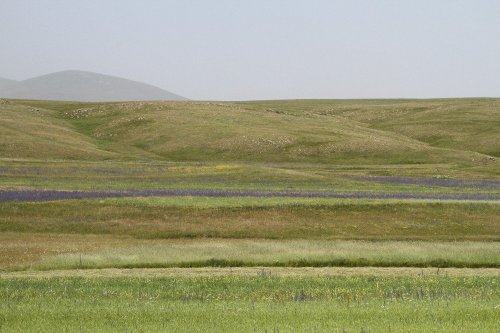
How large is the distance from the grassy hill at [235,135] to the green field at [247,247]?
129 cm

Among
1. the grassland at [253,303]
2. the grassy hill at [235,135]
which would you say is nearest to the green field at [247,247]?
the grassland at [253,303]

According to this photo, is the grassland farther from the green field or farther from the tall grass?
the tall grass

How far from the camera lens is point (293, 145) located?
4109 inches

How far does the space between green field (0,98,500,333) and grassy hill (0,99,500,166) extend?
129 cm

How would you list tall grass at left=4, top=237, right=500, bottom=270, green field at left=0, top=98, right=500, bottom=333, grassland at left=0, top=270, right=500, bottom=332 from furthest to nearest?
tall grass at left=4, top=237, right=500, bottom=270
green field at left=0, top=98, right=500, bottom=333
grassland at left=0, top=270, right=500, bottom=332

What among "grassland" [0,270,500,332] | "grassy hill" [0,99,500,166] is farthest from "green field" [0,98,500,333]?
"grassy hill" [0,99,500,166]

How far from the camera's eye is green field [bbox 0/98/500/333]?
1719 cm

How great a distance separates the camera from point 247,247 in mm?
32344

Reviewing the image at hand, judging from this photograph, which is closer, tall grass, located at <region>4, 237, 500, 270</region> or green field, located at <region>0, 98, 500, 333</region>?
green field, located at <region>0, 98, 500, 333</region>

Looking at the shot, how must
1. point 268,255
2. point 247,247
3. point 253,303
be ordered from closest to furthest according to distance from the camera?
point 253,303, point 268,255, point 247,247

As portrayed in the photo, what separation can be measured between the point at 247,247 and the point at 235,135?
248 ft

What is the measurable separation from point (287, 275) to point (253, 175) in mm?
41049

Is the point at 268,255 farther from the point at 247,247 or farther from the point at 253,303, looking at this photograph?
the point at 253,303

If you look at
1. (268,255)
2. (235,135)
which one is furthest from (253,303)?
(235,135)
